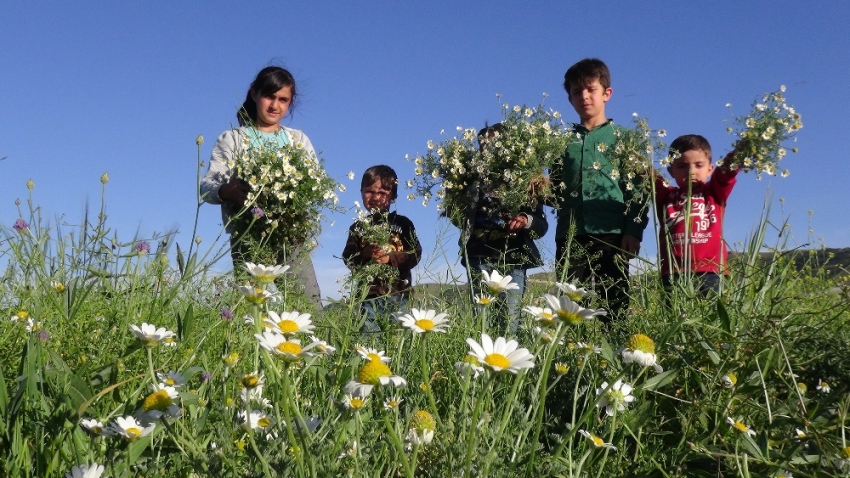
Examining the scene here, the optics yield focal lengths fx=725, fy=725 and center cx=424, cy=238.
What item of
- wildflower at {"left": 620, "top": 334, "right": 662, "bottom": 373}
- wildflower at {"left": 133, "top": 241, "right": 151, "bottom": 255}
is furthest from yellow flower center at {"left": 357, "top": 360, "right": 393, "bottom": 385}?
wildflower at {"left": 133, "top": 241, "right": 151, "bottom": 255}

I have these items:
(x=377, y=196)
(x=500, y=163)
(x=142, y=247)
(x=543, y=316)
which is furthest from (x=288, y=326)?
(x=377, y=196)

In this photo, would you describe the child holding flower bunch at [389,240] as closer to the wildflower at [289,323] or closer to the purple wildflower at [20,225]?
the purple wildflower at [20,225]

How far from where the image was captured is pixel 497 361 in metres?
1.22

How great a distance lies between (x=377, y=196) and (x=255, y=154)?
3.83 feet

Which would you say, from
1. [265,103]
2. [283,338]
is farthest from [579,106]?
[283,338]

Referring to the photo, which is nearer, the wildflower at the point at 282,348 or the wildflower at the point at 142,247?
the wildflower at the point at 282,348

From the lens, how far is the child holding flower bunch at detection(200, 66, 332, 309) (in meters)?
4.06

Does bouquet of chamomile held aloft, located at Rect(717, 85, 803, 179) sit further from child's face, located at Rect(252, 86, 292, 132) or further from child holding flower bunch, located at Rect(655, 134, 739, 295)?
child's face, located at Rect(252, 86, 292, 132)

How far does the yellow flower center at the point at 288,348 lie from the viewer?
1.23 meters

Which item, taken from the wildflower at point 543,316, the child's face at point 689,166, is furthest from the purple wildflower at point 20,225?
the child's face at point 689,166

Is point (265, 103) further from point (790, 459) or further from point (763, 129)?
A: point (790, 459)

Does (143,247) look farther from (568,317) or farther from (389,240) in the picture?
(389,240)

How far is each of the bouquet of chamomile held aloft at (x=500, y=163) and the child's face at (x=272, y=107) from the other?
103 cm

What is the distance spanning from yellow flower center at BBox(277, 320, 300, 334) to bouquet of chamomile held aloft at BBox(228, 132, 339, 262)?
263 centimetres
